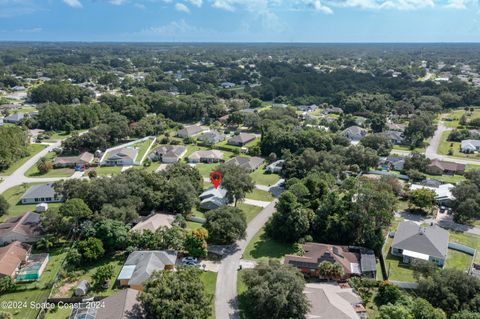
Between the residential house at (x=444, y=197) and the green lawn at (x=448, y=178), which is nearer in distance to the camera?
the residential house at (x=444, y=197)

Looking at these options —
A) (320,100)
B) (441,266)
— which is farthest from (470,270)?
(320,100)

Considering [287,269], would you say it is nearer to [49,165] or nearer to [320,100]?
[49,165]

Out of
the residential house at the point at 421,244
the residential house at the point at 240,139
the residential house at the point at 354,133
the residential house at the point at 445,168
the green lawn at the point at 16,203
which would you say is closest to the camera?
the residential house at the point at 421,244

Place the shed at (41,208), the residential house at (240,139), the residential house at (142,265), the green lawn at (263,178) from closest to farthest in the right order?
the residential house at (142,265) → the shed at (41,208) → the green lawn at (263,178) → the residential house at (240,139)

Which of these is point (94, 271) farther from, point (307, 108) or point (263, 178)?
point (307, 108)

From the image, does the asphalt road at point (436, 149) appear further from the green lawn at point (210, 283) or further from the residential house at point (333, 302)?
the green lawn at point (210, 283)

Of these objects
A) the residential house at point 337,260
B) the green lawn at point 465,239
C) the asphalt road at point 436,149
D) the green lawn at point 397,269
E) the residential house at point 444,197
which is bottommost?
the green lawn at point 397,269

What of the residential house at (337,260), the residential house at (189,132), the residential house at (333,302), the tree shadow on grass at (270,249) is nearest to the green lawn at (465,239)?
the residential house at (337,260)
